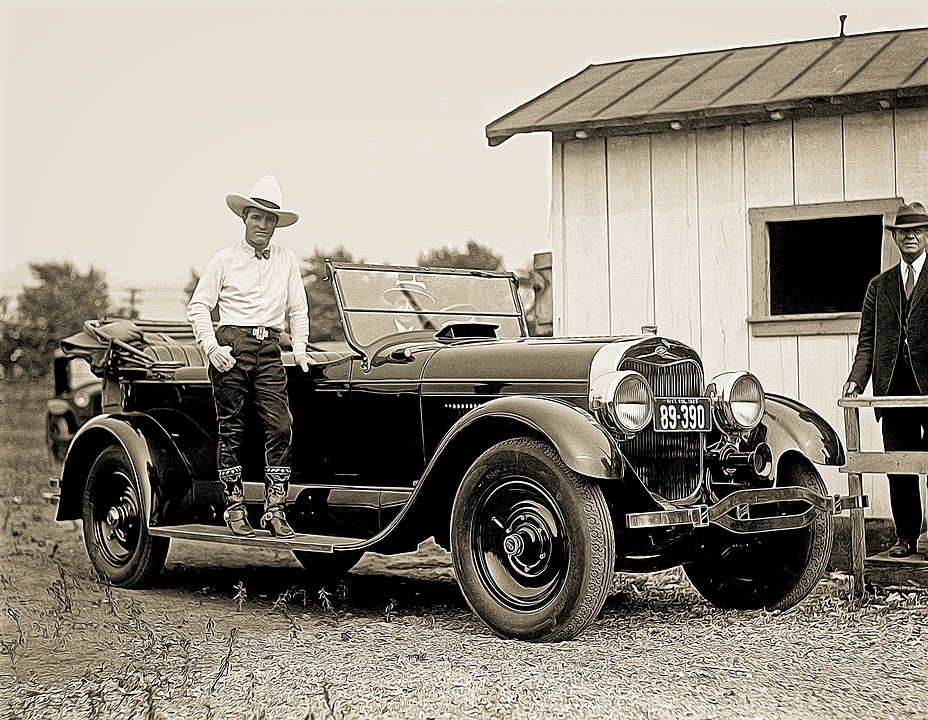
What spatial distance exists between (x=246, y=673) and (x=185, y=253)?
528 inches

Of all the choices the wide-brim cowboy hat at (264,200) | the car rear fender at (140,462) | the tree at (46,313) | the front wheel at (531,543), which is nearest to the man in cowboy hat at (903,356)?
the front wheel at (531,543)

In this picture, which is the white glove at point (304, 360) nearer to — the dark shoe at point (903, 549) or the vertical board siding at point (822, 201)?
the dark shoe at point (903, 549)

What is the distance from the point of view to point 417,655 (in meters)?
4.61

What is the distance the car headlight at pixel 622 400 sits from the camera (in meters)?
4.97

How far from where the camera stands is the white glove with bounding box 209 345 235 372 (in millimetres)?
5832

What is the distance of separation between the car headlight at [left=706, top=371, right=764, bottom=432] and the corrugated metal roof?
106 inches

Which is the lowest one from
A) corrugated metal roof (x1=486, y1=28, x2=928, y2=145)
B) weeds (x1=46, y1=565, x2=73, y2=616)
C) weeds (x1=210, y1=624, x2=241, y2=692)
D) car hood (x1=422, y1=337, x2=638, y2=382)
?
weeds (x1=46, y1=565, x2=73, y2=616)

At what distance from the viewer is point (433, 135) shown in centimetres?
2055

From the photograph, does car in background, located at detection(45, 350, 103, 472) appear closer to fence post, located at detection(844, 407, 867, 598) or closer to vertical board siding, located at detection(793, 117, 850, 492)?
vertical board siding, located at detection(793, 117, 850, 492)

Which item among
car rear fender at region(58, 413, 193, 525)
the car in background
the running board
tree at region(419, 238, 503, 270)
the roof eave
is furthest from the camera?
tree at region(419, 238, 503, 270)

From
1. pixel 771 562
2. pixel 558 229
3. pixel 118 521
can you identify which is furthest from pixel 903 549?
pixel 118 521

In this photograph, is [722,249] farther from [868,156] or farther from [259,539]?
[259,539]

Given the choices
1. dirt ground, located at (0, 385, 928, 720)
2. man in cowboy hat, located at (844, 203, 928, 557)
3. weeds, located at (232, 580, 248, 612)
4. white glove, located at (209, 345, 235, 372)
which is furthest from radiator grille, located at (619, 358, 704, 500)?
weeds, located at (232, 580, 248, 612)

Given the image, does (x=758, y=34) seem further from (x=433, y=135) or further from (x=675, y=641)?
(x=433, y=135)
